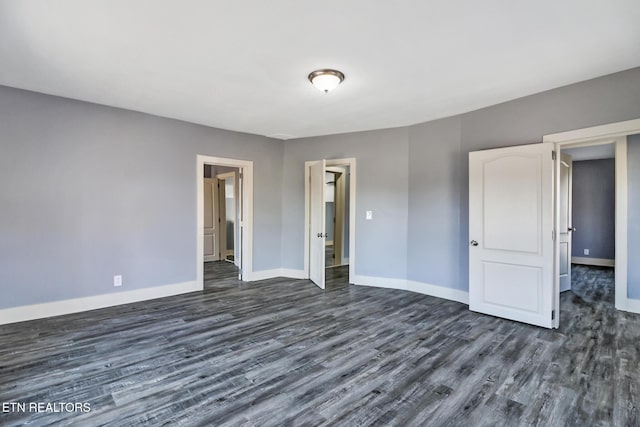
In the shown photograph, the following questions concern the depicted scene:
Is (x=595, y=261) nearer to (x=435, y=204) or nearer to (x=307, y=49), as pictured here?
(x=435, y=204)

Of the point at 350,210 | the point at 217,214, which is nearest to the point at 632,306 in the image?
the point at 350,210

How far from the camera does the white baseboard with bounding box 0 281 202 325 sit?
353 cm

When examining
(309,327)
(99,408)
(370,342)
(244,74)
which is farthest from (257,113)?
(99,408)

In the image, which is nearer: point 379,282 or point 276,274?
point 379,282

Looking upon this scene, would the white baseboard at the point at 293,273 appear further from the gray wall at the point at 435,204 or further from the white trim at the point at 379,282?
the gray wall at the point at 435,204

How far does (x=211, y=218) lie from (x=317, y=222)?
3.48 meters

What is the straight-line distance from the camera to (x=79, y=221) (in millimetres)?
3900

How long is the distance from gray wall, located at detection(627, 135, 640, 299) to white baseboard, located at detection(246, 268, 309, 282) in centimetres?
454

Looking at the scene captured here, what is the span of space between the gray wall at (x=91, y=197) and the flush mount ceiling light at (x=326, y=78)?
260 cm

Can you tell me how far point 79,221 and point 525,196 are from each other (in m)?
5.22

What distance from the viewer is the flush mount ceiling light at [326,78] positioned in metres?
2.98

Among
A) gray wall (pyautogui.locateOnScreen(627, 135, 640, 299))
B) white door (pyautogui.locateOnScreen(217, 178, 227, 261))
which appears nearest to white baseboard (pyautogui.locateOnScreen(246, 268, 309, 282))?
white door (pyautogui.locateOnScreen(217, 178, 227, 261))

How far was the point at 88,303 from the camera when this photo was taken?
3.97 m

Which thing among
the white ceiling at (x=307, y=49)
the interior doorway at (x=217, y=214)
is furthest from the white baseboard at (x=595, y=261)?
the interior doorway at (x=217, y=214)
